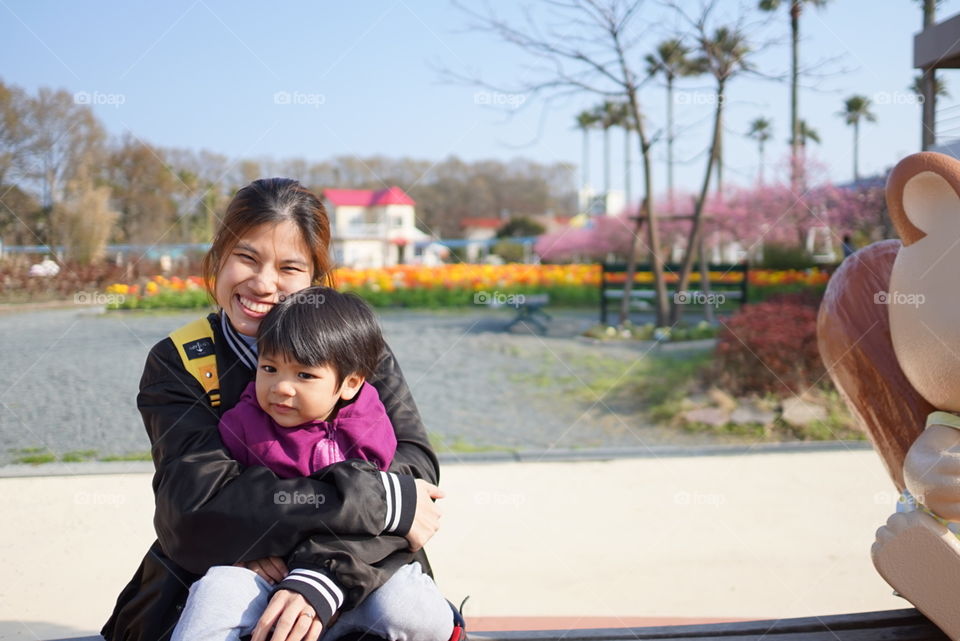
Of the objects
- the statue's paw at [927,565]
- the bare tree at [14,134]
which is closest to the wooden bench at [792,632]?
the statue's paw at [927,565]

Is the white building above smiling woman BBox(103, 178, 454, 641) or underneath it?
above

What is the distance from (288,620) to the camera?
141 cm

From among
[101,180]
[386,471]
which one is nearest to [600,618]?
[386,471]

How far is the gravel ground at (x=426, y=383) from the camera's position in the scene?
6.10m

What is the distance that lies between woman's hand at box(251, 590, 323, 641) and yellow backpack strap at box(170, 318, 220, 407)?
17.0 inches

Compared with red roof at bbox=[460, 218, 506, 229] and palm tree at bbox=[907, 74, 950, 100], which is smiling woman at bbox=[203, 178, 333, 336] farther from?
red roof at bbox=[460, 218, 506, 229]

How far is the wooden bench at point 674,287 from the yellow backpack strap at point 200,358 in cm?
742

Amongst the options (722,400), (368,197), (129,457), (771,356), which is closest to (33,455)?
(129,457)

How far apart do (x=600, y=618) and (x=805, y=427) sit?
397 cm

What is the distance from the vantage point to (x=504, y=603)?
10.9 feet

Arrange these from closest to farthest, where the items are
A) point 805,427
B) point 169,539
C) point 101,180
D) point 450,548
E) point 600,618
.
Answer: point 169,539 < point 600,618 < point 450,548 < point 805,427 < point 101,180

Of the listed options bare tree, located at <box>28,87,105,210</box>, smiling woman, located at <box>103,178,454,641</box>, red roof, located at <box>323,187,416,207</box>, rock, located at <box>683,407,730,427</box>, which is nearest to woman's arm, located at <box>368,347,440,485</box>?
smiling woman, located at <box>103,178,454,641</box>

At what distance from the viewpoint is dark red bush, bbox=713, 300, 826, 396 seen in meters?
6.89

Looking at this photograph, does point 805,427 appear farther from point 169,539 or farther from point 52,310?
point 52,310
